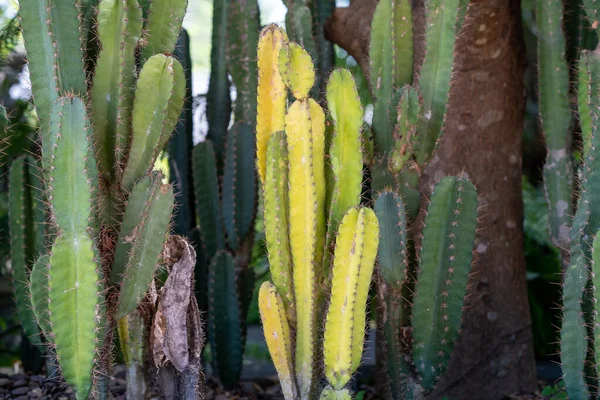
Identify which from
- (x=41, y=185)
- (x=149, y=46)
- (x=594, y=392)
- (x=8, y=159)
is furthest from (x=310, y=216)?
(x=8, y=159)

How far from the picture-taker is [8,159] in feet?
13.9

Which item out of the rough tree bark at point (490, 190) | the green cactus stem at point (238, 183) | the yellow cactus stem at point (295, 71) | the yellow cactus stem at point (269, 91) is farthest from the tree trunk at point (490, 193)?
the yellow cactus stem at point (295, 71)

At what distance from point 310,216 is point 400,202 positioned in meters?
0.37

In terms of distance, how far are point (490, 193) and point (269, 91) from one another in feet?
4.44

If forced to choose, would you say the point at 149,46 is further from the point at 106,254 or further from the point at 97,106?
the point at 106,254

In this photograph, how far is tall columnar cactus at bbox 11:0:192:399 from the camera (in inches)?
90.0

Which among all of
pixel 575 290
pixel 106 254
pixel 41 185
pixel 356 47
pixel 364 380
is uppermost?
pixel 356 47

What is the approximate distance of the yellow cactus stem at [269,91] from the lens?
8.84 ft

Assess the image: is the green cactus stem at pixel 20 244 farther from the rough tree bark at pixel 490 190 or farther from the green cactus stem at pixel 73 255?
the rough tree bark at pixel 490 190

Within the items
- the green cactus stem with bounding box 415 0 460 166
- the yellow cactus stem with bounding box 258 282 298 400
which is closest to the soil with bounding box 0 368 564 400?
the yellow cactus stem with bounding box 258 282 298 400

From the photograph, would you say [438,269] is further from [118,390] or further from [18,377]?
[18,377]

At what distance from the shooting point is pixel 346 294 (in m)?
2.37

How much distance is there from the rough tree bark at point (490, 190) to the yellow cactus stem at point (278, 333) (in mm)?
1126

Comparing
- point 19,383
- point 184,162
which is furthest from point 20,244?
point 184,162
